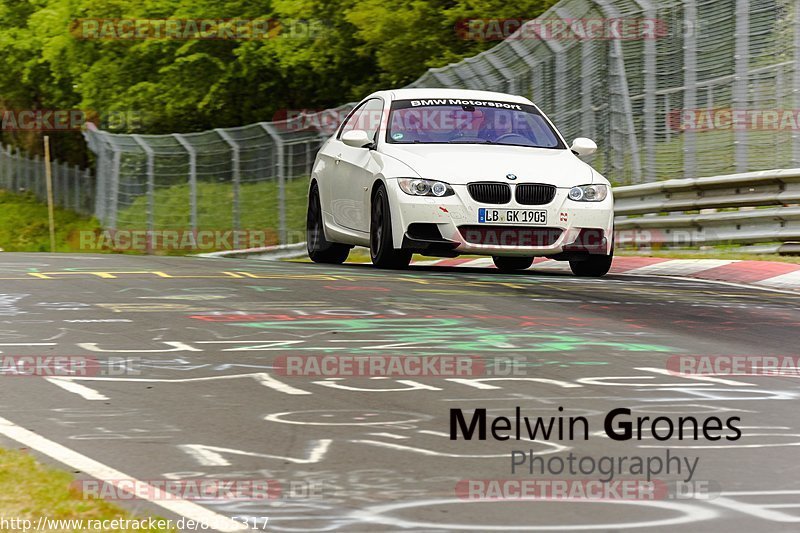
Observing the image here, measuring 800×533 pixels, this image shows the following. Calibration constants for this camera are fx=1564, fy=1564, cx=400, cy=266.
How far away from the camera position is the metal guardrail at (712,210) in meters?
16.2

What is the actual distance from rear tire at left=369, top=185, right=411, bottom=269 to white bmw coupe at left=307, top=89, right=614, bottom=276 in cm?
1

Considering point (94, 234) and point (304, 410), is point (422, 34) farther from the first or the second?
point (304, 410)

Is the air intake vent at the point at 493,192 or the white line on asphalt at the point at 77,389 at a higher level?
the air intake vent at the point at 493,192

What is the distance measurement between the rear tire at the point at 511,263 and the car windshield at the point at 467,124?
6.02 ft

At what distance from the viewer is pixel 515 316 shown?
10.7 metres

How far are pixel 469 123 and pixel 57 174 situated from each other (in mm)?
45930

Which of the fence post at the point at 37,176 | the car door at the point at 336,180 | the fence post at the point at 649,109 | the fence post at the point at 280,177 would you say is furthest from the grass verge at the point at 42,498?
the fence post at the point at 37,176

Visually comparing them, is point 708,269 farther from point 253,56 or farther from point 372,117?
point 253,56

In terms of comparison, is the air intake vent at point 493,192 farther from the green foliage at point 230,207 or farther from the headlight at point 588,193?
the green foliage at point 230,207

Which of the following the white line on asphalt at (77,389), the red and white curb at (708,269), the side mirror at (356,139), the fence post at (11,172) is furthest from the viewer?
the fence post at (11,172)

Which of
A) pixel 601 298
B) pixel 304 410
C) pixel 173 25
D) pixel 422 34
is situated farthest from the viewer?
pixel 173 25

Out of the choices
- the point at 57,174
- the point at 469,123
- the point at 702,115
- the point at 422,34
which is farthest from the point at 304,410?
the point at 57,174

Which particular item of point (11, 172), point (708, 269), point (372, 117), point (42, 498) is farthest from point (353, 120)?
point (11, 172)

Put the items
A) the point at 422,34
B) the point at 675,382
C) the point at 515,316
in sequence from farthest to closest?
the point at 422,34
the point at 515,316
the point at 675,382
